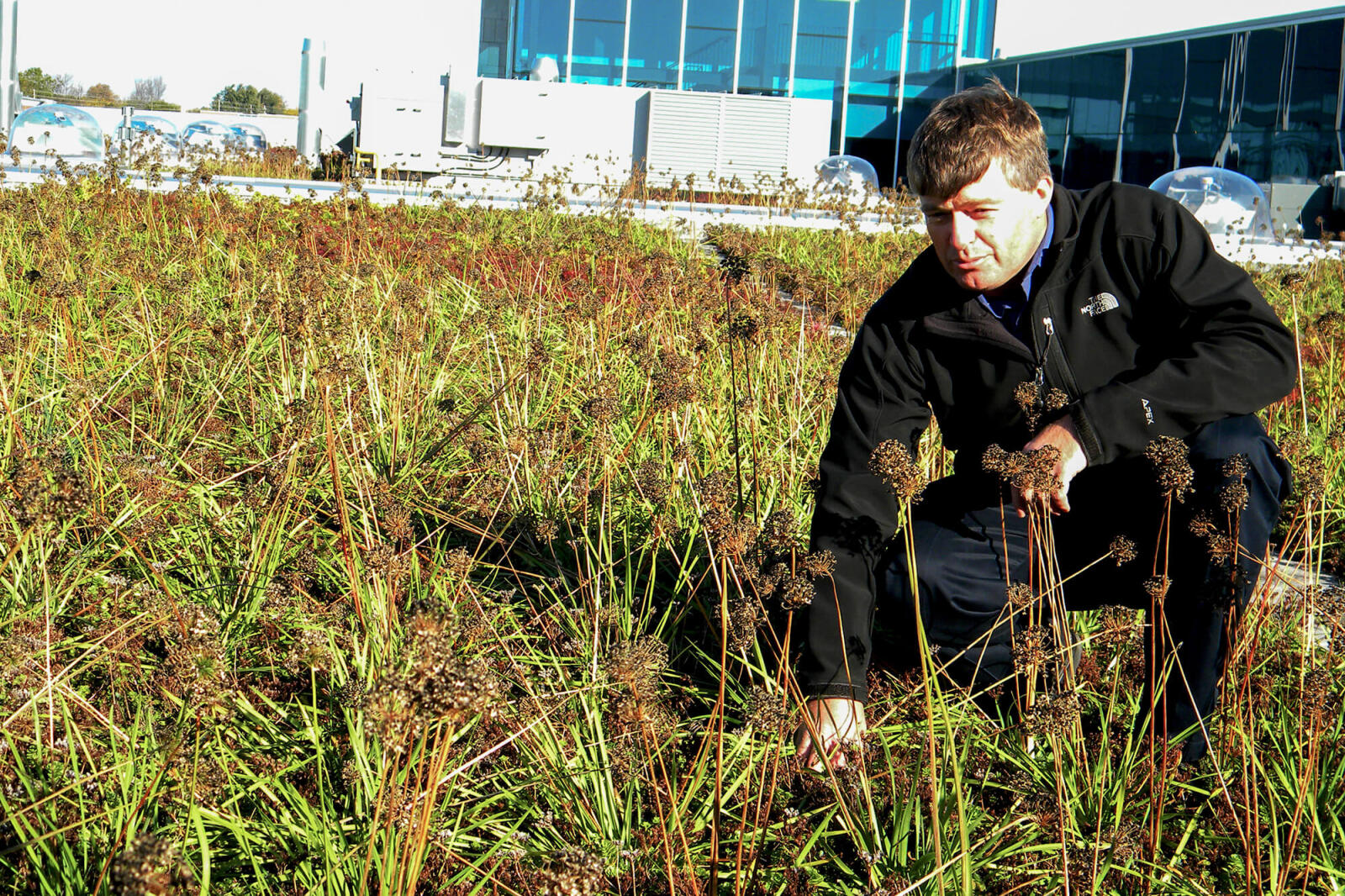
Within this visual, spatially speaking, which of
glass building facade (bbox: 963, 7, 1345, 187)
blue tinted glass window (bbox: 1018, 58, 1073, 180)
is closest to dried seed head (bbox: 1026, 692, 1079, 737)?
glass building facade (bbox: 963, 7, 1345, 187)

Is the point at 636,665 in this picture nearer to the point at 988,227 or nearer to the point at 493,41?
the point at 988,227

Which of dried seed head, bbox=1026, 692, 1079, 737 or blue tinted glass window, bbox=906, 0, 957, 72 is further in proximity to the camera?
blue tinted glass window, bbox=906, 0, 957, 72

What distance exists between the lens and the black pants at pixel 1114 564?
240 cm

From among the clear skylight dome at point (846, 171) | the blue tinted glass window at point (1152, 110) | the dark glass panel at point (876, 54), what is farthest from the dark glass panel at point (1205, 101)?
the clear skylight dome at point (846, 171)

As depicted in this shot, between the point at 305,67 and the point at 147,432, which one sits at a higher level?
the point at 305,67

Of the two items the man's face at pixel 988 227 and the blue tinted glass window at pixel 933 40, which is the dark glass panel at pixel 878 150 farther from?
the man's face at pixel 988 227

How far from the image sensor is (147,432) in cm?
382

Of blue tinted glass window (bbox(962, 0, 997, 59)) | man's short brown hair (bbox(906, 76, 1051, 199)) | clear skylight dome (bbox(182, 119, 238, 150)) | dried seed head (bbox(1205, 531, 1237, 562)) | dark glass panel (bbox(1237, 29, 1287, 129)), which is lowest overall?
dried seed head (bbox(1205, 531, 1237, 562))

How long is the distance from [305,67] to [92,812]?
19.7 metres

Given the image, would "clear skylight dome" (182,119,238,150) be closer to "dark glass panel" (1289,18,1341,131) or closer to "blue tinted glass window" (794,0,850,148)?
"blue tinted glass window" (794,0,850,148)

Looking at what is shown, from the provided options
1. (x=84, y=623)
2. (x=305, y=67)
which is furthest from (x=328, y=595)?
(x=305, y=67)

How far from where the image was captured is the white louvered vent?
20.6m

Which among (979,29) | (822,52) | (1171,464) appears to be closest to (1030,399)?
(1171,464)

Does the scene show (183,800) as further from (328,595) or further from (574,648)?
(328,595)
